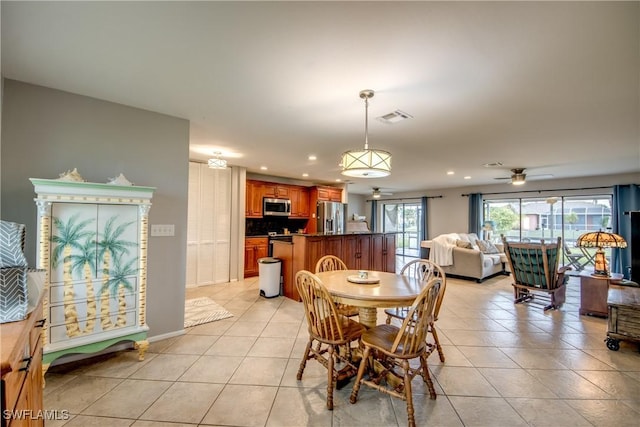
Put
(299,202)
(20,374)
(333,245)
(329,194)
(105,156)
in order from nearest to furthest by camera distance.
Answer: (20,374)
(105,156)
(333,245)
(299,202)
(329,194)

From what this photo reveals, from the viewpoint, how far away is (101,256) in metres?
2.32

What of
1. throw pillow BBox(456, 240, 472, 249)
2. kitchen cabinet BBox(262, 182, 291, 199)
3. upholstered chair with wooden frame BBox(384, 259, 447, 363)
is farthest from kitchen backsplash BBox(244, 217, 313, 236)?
upholstered chair with wooden frame BBox(384, 259, 447, 363)

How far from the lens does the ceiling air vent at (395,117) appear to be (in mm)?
2719

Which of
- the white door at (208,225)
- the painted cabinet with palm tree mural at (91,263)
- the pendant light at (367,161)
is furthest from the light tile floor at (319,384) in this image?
the white door at (208,225)

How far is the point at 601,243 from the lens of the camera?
366 cm

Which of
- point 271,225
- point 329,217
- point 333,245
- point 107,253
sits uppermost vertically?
point 329,217

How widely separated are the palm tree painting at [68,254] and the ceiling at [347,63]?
117 centimetres

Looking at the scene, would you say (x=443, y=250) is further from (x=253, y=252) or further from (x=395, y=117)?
(x=395, y=117)

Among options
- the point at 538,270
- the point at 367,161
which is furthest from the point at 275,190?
the point at 538,270

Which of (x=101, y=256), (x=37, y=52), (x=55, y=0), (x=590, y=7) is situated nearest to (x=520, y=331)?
(x=590, y=7)

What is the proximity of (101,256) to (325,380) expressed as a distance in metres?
2.15

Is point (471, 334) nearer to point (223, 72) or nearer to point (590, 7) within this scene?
point (590, 7)

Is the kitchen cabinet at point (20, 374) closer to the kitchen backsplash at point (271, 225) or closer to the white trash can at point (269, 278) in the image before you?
the white trash can at point (269, 278)

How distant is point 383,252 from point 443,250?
66.2 inches
